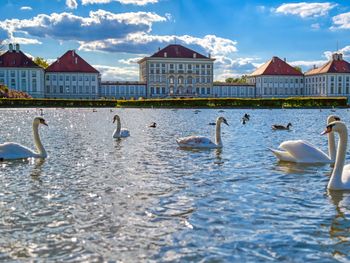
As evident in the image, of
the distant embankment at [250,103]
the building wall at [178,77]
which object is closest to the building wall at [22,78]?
the building wall at [178,77]

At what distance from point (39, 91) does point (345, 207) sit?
4671 inches

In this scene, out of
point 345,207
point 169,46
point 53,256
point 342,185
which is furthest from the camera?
point 169,46

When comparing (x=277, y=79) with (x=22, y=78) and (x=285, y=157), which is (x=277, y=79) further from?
(x=285, y=157)

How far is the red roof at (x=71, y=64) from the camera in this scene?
405 ft

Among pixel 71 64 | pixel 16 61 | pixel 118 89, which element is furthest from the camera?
pixel 118 89

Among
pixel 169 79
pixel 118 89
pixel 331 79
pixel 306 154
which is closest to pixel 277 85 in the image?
pixel 331 79

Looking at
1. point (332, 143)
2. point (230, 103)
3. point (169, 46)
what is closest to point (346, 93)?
point (169, 46)

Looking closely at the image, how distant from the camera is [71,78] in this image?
124 meters

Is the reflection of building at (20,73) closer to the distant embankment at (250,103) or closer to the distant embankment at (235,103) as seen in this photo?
the distant embankment at (235,103)

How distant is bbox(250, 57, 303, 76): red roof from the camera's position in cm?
14038

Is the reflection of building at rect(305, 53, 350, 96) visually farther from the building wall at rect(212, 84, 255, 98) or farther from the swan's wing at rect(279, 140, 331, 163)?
the swan's wing at rect(279, 140, 331, 163)

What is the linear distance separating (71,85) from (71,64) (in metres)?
5.36

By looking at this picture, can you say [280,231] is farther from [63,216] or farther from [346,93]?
[346,93]

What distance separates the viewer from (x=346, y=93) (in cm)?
14238
